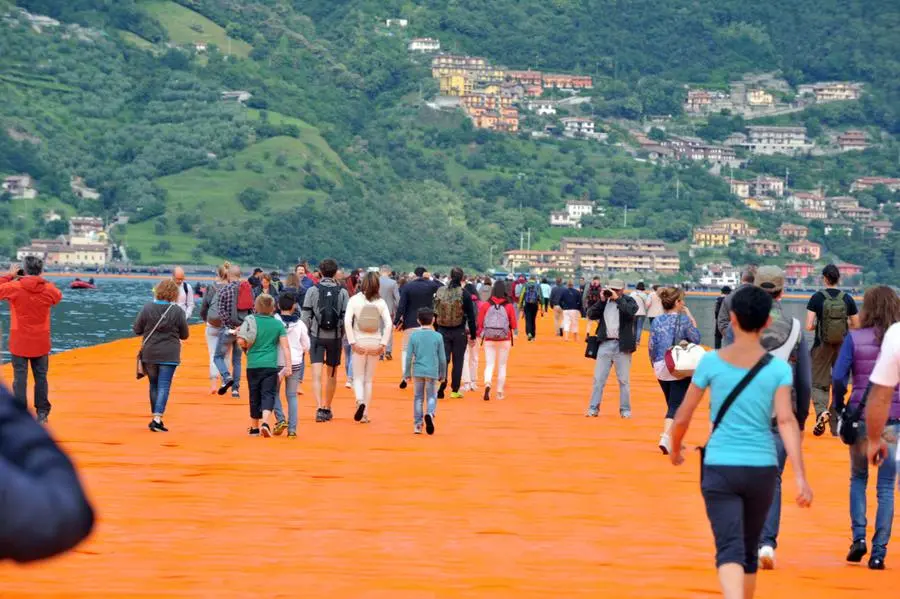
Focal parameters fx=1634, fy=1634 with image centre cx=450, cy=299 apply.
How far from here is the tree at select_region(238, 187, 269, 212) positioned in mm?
165625

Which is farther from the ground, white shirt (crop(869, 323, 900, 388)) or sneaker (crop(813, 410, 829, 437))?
white shirt (crop(869, 323, 900, 388))

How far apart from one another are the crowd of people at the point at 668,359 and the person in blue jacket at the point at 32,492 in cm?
7

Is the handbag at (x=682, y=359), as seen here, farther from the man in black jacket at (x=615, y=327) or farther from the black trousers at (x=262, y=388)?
the man in black jacket at (x=615, y=327)

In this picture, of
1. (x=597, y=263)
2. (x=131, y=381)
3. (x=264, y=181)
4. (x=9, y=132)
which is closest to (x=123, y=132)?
(x=9, y=132)

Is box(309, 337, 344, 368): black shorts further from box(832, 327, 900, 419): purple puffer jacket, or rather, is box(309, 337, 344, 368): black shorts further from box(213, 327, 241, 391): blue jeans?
box(832, 327, 900, 419): purple puffer jacket

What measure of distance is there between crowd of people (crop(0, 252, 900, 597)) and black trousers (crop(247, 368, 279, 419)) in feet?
0.05

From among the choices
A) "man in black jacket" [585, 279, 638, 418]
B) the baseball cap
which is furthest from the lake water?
the baseball cap

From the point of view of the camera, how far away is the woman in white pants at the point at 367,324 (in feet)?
47.8

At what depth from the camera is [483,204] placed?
191875 mm

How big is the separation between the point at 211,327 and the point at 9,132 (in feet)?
583

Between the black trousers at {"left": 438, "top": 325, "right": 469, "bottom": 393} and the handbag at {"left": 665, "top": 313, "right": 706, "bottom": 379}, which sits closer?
the handbag at {"left": 665, "top": 313, "right": 706, "bottom": 379}

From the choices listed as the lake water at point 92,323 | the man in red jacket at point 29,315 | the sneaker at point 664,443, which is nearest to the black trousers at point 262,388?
the man in red jacket at point 29,315

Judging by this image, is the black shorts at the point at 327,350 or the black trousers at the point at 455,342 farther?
the black trousers at the point at 455,342

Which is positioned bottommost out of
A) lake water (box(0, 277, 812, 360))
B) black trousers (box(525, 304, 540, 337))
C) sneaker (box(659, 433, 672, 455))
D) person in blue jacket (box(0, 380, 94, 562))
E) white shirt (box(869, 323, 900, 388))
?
lake water (box(0, 277, 812, 360))
